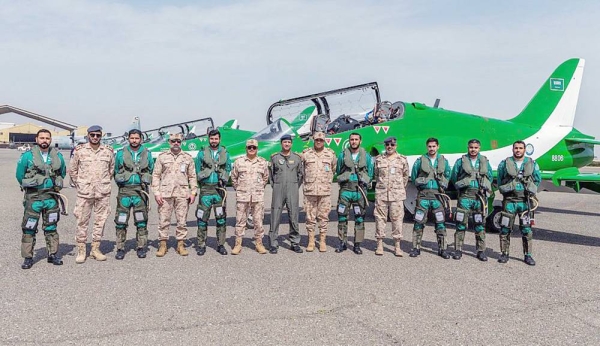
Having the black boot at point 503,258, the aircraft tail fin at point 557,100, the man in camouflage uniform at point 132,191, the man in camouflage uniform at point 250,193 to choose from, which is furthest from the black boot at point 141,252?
the aircraft tail fin at point 557,100

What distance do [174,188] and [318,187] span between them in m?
2.11

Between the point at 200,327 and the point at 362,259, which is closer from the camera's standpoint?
the point at 200,327

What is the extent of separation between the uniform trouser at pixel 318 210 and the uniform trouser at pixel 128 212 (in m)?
2.36

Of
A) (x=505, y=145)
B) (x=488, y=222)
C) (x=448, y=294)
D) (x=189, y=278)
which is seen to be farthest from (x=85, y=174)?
(x=505, y=145)

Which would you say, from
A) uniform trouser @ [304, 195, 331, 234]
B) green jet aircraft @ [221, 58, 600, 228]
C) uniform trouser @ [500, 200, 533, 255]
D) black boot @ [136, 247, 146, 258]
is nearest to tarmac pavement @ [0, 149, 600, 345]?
black boot @ [136, 247, 146, 258]

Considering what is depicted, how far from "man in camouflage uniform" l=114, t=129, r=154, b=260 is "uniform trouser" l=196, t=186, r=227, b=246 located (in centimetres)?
76

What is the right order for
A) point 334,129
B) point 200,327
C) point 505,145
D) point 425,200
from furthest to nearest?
1. point 505,145
2. point 334,129
3. point 425,200
4. point 200,327

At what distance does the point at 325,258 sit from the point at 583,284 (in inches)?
123

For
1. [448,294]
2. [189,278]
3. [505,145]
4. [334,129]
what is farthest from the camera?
[505,145]

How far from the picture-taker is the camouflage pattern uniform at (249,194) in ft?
21.4

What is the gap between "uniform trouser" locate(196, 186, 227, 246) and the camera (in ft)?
21.3

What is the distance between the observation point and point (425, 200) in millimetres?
6625

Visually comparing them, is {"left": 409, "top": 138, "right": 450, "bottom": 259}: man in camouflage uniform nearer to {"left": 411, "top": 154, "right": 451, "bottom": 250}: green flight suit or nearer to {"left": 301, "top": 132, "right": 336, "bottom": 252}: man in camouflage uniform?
{"left": 411, "top": 154, "right": 451, "bottom": 250}: green flight suit

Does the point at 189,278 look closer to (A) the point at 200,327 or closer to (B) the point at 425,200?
(A) the point at 200,327
